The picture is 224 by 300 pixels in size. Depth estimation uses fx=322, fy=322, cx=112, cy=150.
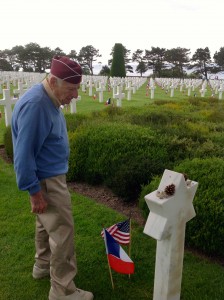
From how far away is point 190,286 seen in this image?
299cm

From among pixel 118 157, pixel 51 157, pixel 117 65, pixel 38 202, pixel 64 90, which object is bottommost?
pixel 118 157

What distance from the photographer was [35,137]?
2.25 m

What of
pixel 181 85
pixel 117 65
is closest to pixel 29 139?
pixel 181 85

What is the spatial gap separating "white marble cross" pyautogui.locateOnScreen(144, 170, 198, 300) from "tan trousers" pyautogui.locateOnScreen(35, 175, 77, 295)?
0.72 meters

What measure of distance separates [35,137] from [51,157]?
0.86 feet

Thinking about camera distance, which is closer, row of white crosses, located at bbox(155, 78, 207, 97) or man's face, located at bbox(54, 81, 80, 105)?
man's face, located at bbox(54, 81, 80, 105)

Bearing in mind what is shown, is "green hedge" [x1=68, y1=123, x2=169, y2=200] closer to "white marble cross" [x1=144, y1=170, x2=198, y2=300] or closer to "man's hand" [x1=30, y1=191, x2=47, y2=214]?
"white marble cross" [x1=144, y1=170, x2=198, y2=300]

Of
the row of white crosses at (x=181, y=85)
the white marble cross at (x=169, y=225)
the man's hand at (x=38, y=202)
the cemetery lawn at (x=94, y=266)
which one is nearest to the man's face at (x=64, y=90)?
the man's hand at (x=38, y=202)

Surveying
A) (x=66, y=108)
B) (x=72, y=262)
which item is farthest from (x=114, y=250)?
(x=66, y=108)

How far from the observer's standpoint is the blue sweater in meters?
2.22

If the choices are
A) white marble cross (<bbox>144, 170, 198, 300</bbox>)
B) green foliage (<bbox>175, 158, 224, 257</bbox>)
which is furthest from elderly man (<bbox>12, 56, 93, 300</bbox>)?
green foliage (<bbox>175, 158, 224, 257</bbox>)

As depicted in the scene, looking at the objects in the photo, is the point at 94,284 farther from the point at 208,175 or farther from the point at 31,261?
the point at 208,175

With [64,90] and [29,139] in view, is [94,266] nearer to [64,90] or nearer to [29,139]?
[29,139]

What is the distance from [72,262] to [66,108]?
9.24m
